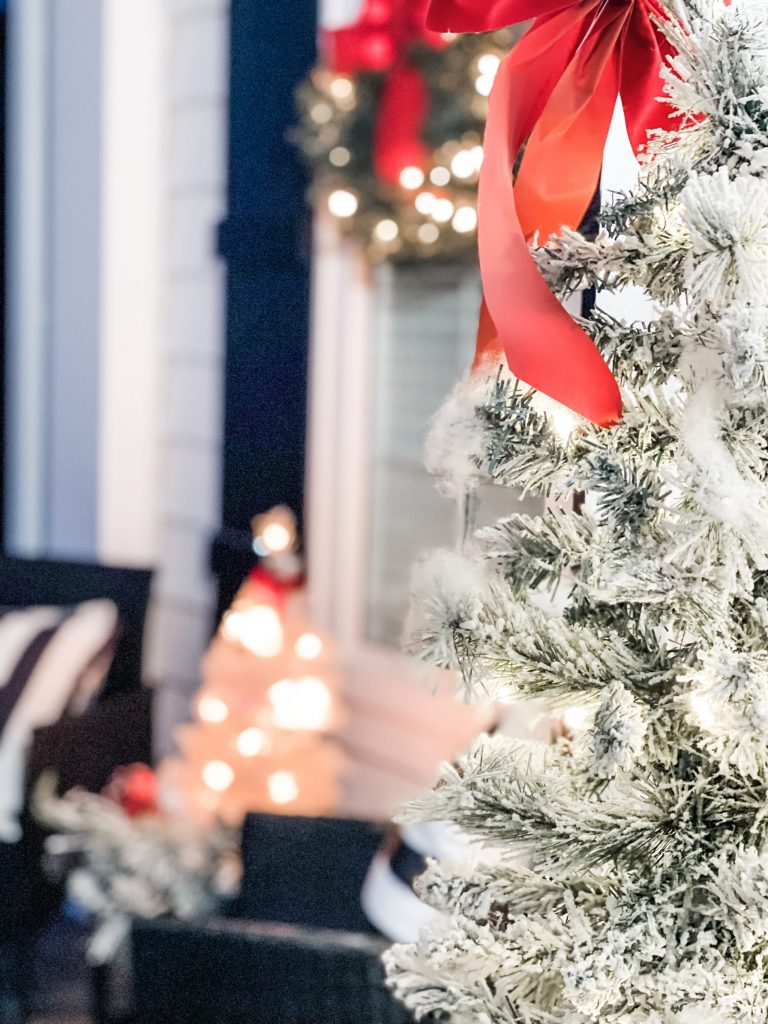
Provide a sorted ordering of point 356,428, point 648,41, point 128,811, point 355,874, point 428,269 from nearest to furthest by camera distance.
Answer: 1. point 648,41
2. point 355,874
3. point 128,811
4. point 428,269
5. point 356,428

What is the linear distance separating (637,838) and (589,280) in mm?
416

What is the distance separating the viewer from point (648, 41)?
85 centimetres

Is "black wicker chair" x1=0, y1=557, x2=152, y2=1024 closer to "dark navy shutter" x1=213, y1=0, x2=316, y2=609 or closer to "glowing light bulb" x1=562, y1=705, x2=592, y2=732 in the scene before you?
"dark navy shutter" x1=213, y1=0, x2=316, y2=609

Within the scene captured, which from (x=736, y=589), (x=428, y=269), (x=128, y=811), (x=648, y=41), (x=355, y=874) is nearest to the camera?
(x=736, y=589)

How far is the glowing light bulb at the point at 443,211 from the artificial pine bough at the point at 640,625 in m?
1.63

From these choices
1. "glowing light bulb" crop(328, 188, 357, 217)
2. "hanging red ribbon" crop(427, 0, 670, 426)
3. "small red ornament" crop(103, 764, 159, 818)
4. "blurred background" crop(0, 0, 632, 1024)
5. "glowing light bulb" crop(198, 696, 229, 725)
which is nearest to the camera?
"hanging red ribbon" crop(427, 0, 670, 426)

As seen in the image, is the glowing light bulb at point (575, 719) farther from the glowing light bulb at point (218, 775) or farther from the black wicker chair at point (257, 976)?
the glowing light bulb at point (218, 775)

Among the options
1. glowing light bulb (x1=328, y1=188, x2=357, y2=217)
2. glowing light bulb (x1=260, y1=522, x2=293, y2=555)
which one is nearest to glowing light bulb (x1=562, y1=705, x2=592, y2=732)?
glowing light bulb (x1=260, y1=522, x2=293, y2=555)

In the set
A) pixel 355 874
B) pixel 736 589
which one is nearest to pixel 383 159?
pixel 355 874

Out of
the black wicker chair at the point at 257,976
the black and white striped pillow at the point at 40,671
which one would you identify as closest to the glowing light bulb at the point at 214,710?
the black and white striped pillow at the point at 40,671

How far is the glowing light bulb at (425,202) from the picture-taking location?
2.40 m

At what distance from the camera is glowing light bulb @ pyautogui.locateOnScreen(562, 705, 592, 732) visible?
0.93m

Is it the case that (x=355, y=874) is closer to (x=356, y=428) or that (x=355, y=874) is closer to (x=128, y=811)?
(x=128, y=811)

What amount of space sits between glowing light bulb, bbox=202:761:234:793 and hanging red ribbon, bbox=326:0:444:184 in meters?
1.41
